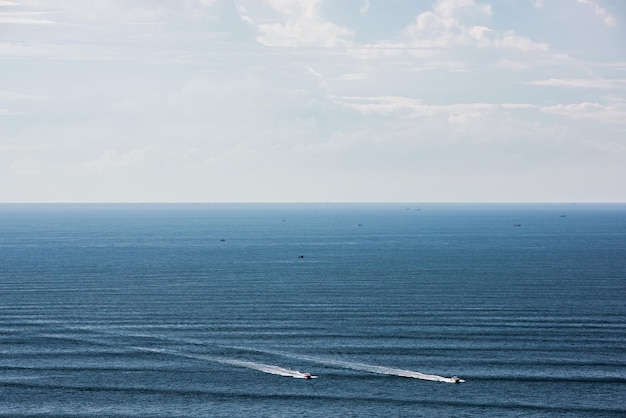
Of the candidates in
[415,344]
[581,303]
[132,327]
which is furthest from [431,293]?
[132,327]

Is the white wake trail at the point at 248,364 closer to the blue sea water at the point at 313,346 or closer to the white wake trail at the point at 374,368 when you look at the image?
the blue sea water at the point at 313,346

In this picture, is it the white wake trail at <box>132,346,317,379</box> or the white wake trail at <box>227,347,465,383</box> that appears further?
the white wake trail at <box>132,346,317,379</box>

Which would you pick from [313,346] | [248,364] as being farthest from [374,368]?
[248,364]

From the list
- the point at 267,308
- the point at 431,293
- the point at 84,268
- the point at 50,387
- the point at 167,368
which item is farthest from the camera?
the point at 84,268

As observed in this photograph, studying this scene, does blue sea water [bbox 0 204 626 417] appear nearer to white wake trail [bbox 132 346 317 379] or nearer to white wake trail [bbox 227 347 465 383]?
white wake trail [bbox 132 346 317 379]

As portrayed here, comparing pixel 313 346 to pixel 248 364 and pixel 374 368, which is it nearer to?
pixel 248 364

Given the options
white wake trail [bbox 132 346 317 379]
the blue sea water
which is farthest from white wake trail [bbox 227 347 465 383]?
white wake trail [bbox 132 346 317 379]

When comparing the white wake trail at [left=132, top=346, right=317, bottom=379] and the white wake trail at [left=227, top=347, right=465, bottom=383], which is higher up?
the white wake trail at [left=227, top=347, right=465, bottom=383]

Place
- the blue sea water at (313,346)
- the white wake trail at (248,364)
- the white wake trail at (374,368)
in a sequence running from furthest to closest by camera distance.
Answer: the white wake trail at (248,364), the white wake trail at (374,368), the blue sea water at (313,346)

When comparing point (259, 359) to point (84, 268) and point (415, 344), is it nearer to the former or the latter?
point (415, 344)

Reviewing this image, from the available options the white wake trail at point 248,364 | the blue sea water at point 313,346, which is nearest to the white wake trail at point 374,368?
the blue sea water at point 313,346

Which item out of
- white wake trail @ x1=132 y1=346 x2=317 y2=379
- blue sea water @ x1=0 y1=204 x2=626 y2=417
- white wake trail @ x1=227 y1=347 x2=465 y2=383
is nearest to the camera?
blue sea water @ x1=0 y1=204 x2=626 y2=417
